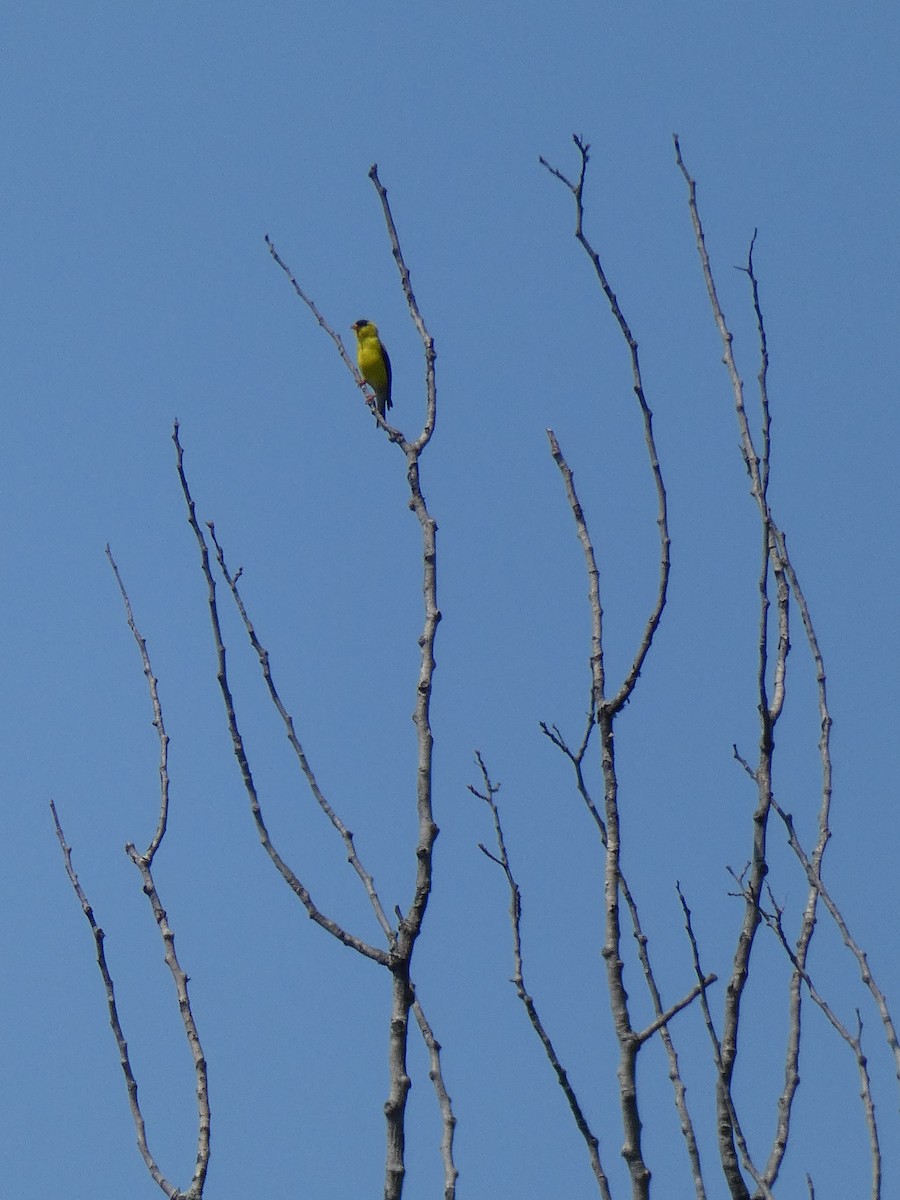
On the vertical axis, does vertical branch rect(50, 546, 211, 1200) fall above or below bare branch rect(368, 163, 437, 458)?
below

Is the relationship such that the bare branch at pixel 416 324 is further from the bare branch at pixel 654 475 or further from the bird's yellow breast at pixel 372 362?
the bird's yellow breast at pixel 372 362

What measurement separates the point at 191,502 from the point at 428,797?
1.19m

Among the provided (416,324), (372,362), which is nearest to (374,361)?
(372,362)

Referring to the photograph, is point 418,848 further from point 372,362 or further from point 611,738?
point 372,362

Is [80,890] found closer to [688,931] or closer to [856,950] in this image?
[688,931]

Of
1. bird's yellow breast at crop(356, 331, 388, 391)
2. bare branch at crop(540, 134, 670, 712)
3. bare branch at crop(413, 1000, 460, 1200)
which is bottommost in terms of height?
bare branch at crop(413, 1000, 460, 1200)

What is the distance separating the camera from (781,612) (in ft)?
13.0

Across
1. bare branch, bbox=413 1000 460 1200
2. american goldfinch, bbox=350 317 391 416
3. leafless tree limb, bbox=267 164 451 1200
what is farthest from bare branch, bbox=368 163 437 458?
american goldfinch, bbox=350 317 391 416

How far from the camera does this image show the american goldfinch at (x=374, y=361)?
16.5 meters

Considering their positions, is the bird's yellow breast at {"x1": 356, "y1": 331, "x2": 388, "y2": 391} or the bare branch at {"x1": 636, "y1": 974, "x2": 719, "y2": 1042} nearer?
the bare branch at {"x1": 636, "y1": 974, "x2": 719, "y2": 1042}

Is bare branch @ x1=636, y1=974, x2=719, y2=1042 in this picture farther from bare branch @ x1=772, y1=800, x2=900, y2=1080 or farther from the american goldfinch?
the american goldfinch

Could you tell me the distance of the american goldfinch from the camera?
1650 cm

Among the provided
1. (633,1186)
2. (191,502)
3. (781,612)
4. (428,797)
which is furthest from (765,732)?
(191,502)

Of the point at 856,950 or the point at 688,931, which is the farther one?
the point at 856,950
